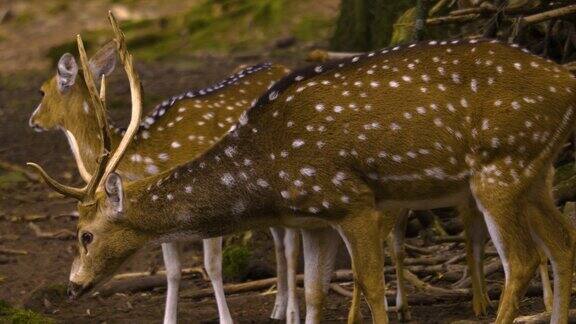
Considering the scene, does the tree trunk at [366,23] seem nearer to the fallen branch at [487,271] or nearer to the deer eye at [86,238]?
the fallen branch at [487,271]

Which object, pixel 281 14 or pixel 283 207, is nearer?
pixel 283 207

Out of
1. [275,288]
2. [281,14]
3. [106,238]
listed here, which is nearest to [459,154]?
[106,238]

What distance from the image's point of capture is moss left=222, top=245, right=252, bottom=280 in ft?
30.9

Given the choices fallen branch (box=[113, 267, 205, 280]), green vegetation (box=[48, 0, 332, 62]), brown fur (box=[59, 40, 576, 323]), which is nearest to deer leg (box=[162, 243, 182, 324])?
brown fur (box=[59, 40, 576, 323])

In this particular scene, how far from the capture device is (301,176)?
661cm

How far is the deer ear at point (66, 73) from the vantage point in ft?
29.2

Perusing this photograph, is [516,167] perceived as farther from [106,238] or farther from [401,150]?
[106,238]

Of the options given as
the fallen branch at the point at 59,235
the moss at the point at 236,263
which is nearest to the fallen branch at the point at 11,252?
the fallen branch at the point at 59,235

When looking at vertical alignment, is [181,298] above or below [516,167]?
below

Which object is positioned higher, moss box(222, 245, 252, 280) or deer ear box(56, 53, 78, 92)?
deer ear box(56, 53, 78, 92)

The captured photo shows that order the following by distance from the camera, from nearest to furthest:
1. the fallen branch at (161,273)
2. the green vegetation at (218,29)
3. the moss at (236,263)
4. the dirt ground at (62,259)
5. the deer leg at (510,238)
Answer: the deer leg at (510,238) → the dirt ground at (62,259) → the moss at (236,263) → the fallen branch at (161,273) → the green vegetation at (218,29)

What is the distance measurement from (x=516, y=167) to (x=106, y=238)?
209 cm

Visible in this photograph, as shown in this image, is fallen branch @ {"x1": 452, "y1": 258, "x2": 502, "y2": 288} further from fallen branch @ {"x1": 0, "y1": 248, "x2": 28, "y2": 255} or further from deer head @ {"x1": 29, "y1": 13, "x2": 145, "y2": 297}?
fallen branch @ {"x1": 0, "y1": 248, "x2": 28, "y2": 255}

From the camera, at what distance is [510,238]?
6.52m
